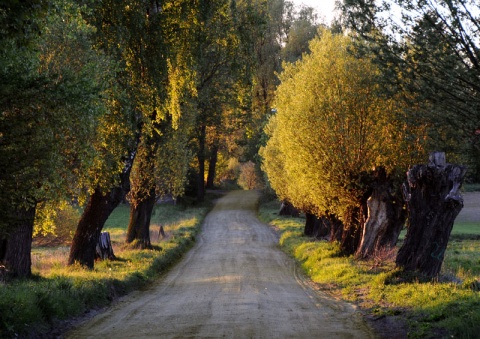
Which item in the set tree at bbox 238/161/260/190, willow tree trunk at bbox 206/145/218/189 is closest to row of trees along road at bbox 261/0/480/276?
willow tree trunk at bbox 206/145/218/189

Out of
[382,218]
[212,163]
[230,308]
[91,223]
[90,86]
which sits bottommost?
[230,308]

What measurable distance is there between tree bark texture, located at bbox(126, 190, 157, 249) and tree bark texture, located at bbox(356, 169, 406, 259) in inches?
439

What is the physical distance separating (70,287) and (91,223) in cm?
501

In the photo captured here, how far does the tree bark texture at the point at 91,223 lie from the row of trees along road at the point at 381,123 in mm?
7614

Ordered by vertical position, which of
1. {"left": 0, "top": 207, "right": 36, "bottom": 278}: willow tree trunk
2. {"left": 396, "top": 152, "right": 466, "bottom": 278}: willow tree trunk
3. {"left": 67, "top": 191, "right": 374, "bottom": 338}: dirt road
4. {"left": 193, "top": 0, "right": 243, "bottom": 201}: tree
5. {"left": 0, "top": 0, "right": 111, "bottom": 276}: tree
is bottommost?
{"left": 67, "top": 191, "right": 374, "bottom": 338}: dirt road

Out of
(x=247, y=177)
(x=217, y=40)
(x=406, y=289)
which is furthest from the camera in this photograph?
(x=247, y=177)

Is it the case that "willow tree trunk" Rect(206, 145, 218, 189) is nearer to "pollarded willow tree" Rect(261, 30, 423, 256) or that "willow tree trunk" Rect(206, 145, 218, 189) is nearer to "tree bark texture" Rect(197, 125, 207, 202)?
"tree bark texture" Rect(197, 125, 207, 202)

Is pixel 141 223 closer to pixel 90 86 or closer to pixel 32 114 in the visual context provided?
pixel 90 86

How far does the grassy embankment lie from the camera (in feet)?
33.2

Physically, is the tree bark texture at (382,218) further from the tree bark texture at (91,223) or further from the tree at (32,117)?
the tree at (32,117)

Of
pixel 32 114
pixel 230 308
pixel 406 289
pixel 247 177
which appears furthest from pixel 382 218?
pixel 247 177

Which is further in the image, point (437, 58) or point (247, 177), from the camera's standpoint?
point (247, 177)

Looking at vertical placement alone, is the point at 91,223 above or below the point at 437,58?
below

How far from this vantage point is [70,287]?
13.6 meters
